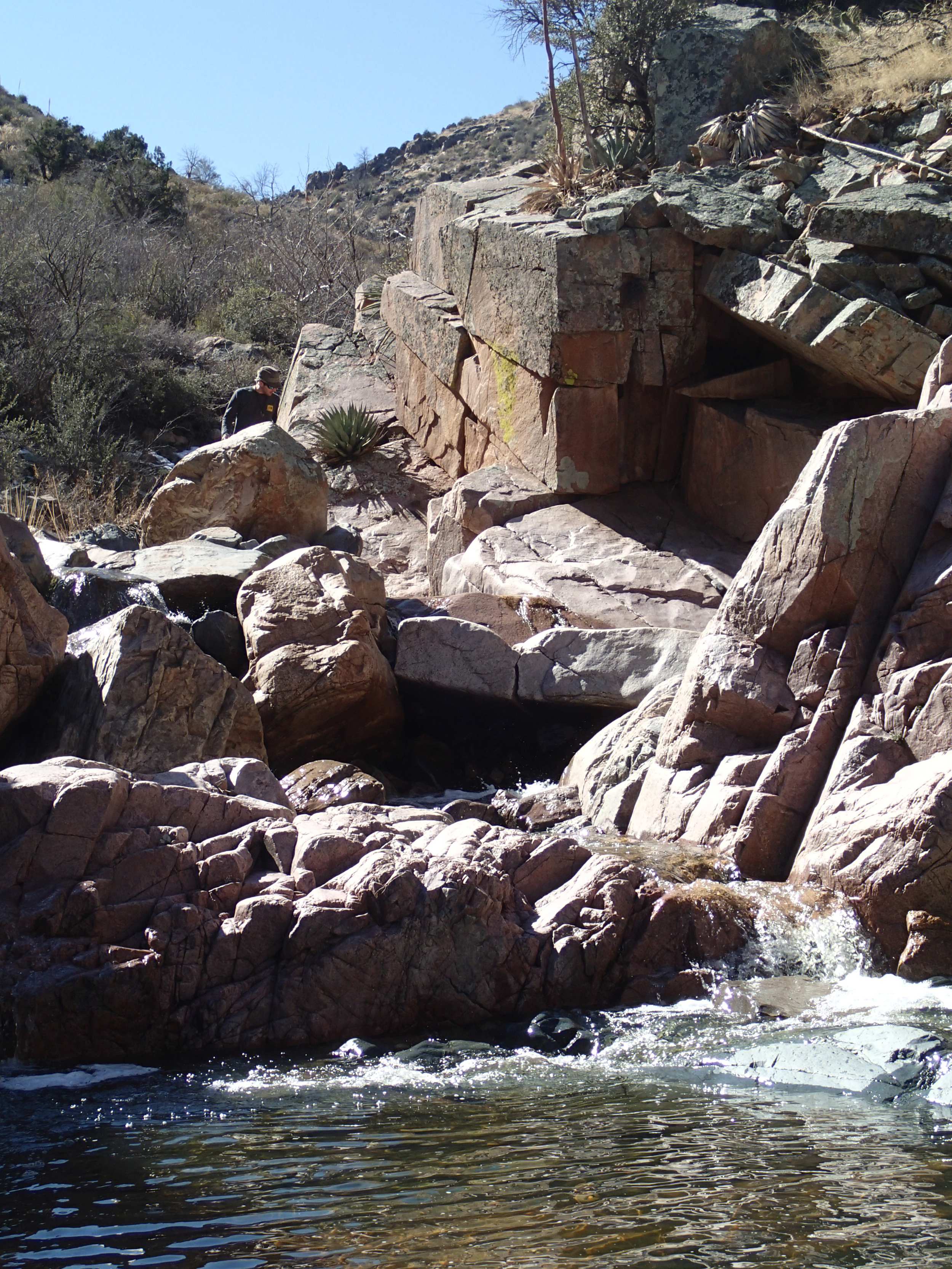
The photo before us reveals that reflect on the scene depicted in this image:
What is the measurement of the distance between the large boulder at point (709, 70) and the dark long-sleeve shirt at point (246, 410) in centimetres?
608

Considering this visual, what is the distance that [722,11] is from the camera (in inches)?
564

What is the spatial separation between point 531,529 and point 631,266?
9.38ft

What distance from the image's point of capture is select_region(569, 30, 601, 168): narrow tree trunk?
14.5 metres

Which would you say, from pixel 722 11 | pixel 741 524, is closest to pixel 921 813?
pixel 741 524

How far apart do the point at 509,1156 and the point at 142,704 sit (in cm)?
515

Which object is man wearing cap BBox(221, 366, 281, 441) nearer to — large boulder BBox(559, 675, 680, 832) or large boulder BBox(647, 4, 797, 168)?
large boulder BBox(647, 4, 797, 168)

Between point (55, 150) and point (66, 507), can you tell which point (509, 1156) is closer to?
point (66, 507)

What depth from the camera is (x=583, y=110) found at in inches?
574

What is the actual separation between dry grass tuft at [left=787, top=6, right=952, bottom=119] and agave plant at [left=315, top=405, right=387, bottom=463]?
632 cm

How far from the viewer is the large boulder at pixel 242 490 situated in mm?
12477

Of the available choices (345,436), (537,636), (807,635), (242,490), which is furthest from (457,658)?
(345,436)

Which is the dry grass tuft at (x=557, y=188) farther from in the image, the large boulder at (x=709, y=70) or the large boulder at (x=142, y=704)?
the large boulder at (x=142, y=704)

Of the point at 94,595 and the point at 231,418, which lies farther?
the point at 231,418

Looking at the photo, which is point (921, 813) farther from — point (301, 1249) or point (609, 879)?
point (301, 1249)
